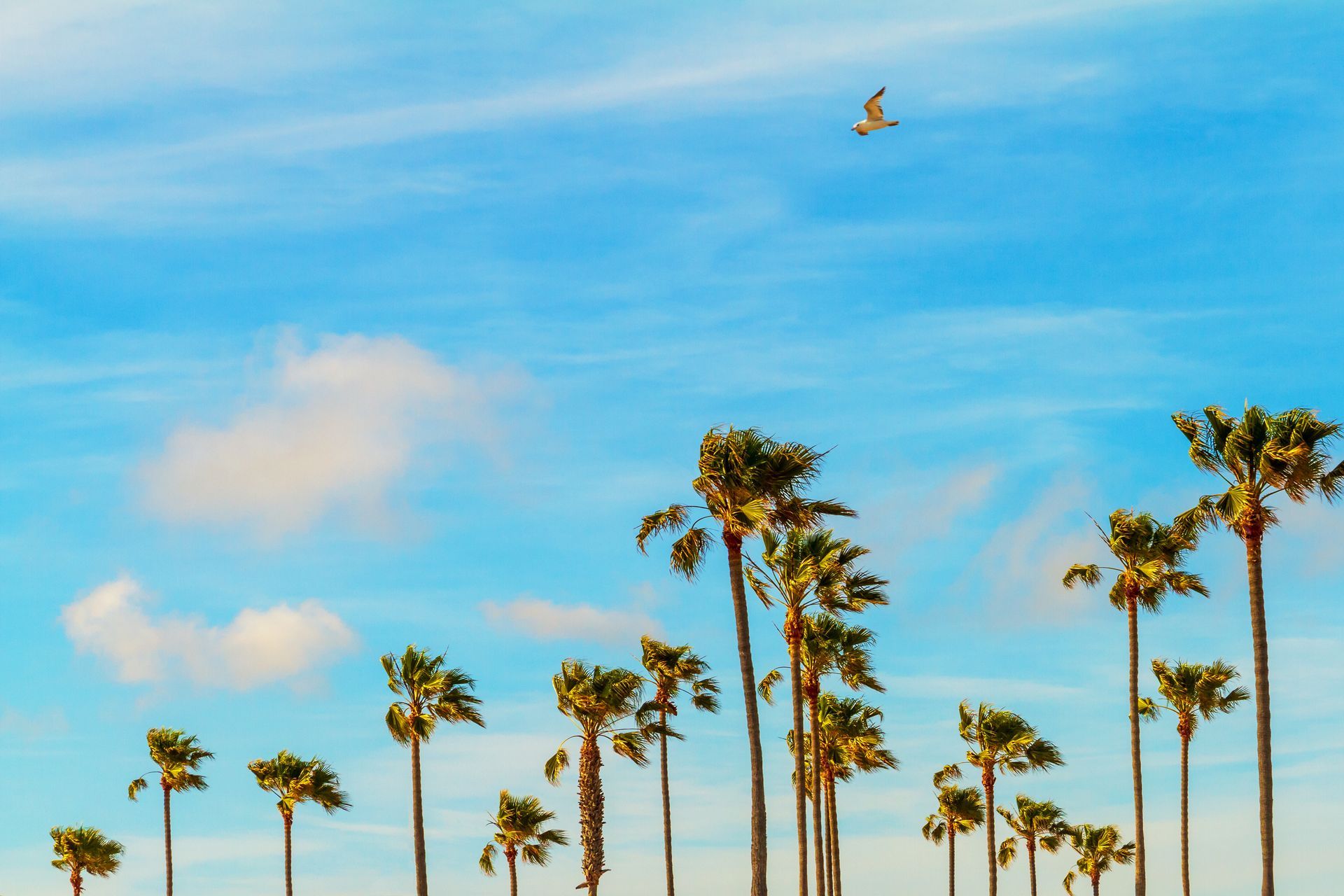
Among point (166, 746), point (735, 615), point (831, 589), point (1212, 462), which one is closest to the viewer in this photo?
point (735, 615)

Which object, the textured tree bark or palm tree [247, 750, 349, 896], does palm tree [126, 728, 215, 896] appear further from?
the textured tree bark

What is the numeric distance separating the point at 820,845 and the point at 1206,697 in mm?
25287

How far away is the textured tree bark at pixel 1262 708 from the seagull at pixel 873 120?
1632 cm

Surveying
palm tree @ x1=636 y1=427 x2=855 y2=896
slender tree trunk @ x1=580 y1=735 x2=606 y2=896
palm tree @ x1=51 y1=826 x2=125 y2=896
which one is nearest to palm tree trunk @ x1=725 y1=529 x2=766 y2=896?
palm tree @ x1=636 y1=427 x2=855 y2=896

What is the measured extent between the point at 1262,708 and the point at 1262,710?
4cm

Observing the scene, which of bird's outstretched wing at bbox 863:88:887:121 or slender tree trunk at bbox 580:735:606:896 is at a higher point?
bird's outstretched wing at bbox 863:88:887:121

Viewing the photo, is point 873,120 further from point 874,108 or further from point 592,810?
point 592,810

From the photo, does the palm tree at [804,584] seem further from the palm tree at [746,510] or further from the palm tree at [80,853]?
the palm tree at [80,853]

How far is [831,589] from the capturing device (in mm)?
50500

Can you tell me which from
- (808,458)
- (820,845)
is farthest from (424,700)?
(808,458)

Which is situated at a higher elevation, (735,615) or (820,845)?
(735,615)

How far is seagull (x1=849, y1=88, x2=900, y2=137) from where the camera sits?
130ft

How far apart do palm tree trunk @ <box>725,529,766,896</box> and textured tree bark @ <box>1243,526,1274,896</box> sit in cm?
1434

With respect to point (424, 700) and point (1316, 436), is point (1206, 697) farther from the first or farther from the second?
point (424, 700)
